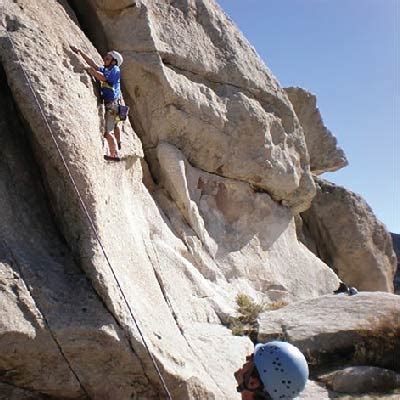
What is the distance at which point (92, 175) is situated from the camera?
6449mm

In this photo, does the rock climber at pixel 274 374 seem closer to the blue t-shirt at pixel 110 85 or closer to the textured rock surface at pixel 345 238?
the blue t-shirt at pixel 110 85

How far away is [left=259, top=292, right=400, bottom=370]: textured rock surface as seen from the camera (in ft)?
28.8

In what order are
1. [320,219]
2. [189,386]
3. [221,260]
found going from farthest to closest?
[320,219] → [221,260] → [189,386]

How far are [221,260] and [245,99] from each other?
4.40 meters

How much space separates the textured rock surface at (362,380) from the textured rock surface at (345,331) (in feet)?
1.84

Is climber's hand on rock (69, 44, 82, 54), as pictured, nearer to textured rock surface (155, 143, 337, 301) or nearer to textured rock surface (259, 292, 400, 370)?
textured rock surface (155, 143, 337, 301)

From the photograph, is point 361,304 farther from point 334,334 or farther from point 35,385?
point 35,385

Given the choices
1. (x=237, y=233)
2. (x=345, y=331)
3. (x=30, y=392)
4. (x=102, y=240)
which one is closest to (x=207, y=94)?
(x=237, y=233)

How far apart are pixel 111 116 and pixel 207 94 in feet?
17.1

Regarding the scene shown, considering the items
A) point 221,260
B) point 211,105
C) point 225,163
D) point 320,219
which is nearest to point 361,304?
point 221,260

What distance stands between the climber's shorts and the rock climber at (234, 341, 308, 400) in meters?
5.23

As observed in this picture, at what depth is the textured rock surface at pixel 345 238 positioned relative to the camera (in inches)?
821

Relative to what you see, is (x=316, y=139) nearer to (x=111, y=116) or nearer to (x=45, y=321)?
(x=111, y=116)

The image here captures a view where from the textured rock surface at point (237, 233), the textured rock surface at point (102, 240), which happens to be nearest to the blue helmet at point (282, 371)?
the textured rock surface at point (102, 240)
